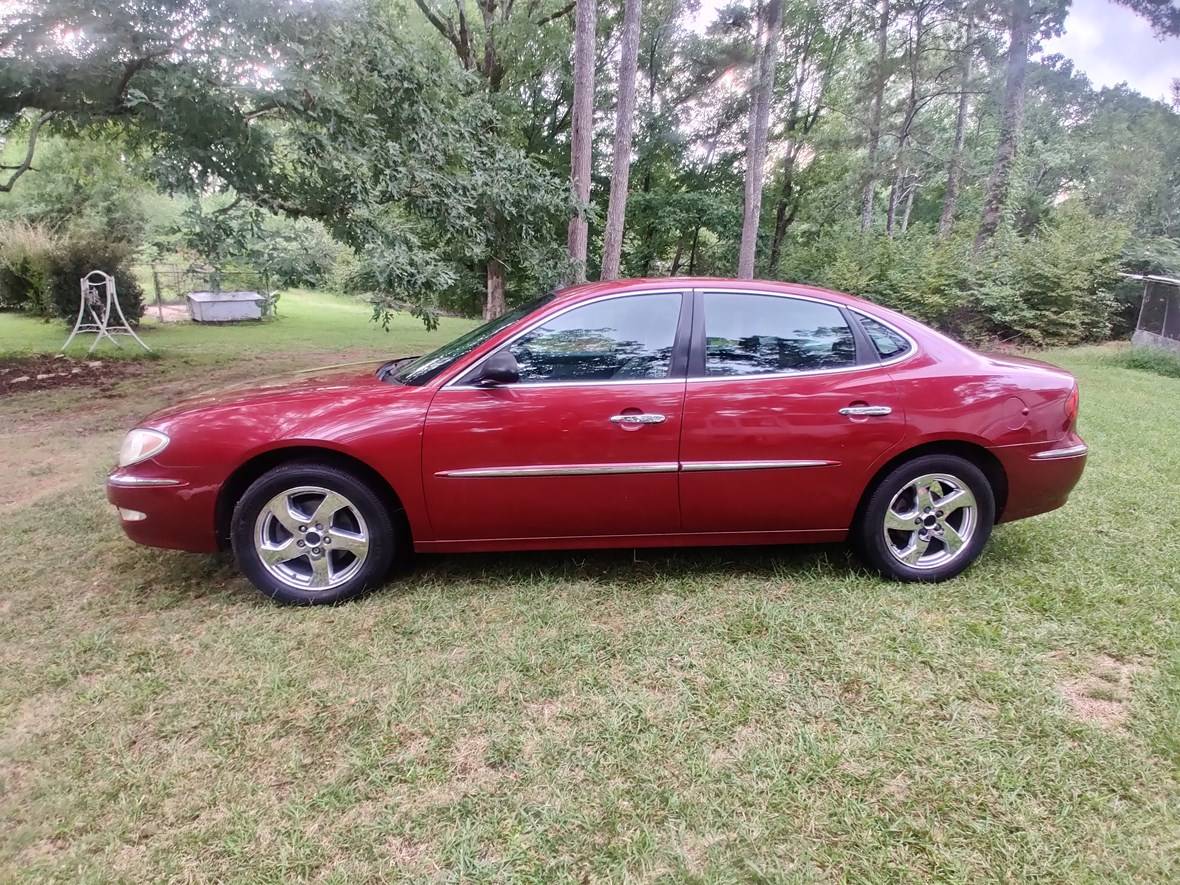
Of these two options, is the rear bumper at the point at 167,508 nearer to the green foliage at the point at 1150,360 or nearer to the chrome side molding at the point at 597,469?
the chrome side molding at the point at 597,469

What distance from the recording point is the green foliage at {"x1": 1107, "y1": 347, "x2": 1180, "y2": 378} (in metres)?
10.6

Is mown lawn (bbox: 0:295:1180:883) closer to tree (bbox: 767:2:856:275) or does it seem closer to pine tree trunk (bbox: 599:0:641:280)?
pine tree trunk (bbox: 599:0:641:280)

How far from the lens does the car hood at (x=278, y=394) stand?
118 inches

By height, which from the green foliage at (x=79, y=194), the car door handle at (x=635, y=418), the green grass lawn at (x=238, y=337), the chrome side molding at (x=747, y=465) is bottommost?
the green grass lawn at (x=238, y=337)

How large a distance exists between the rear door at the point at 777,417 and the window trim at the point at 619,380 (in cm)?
6

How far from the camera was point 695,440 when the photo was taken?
117 inches

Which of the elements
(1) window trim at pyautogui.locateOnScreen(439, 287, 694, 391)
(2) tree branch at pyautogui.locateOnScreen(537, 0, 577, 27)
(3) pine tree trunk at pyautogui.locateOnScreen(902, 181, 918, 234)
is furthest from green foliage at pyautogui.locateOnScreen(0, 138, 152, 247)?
(3) pine tree trunk at pyautogui.locateOnScreen(902, 181, 918, 234)

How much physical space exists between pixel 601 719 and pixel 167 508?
2.14 m

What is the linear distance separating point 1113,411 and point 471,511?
292 inches

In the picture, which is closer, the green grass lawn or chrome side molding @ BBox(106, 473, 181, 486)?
chrome side molding @ BBox(106, 473, 181, 486)

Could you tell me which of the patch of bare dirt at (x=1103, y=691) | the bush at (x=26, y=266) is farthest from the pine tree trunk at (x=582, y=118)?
the bush at (x=26, y=266)

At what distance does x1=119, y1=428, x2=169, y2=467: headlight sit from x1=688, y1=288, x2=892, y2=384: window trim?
2.39 meters

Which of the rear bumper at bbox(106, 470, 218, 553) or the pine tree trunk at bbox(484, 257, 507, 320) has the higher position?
the pine tree trunk at bbox(484, 257, 507, 320)

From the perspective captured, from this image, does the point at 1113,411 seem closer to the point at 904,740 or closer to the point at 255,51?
the point at 904,740
